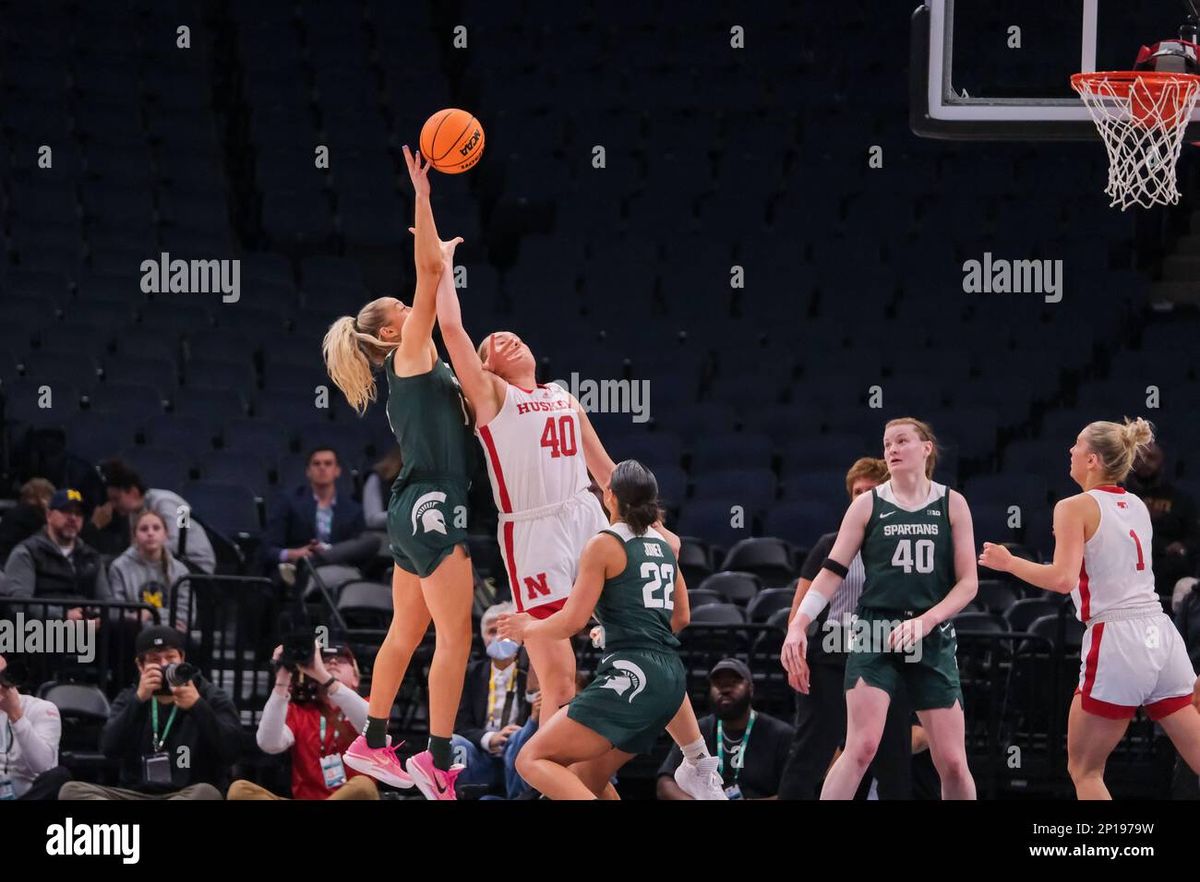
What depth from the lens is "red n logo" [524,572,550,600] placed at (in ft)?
24.6

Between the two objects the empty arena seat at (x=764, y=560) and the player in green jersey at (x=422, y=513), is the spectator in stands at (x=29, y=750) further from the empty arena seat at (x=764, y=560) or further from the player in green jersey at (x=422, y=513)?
the empty arena seat at (x=764, y=560)

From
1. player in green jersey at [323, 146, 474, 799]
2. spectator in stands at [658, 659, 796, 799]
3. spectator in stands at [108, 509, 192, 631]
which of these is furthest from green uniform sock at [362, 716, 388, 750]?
spectator in stands at [108, 509, 192, 631]

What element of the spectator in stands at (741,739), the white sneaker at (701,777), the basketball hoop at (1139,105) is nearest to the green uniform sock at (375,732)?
the white sneaker at (701,777)

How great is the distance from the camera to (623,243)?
15188 millimetres

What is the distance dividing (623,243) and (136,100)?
14.1 ft

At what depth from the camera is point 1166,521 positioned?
11367mm

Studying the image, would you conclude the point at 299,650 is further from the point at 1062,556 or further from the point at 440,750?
the point at 1062,556

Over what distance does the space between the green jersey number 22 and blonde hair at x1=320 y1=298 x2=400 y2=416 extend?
138cm

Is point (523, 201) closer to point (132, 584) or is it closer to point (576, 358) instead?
point (576, 358)

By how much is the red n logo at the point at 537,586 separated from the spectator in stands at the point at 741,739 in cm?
158

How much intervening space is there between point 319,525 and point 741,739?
366 centimetres

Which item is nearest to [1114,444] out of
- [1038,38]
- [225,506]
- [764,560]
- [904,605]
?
[904,605]

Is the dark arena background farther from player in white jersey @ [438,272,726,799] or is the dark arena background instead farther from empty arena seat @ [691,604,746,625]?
player in white jersey @ [438,272,726,799]

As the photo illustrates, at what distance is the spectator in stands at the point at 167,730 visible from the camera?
8891mm
